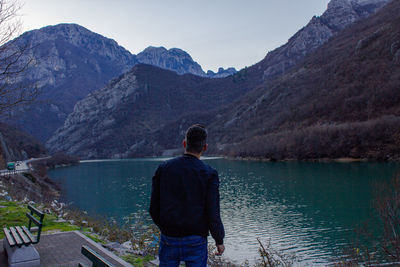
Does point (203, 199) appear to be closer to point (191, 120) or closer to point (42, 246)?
point (42, 246)

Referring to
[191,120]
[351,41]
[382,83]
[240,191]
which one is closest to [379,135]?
A: [382,83]

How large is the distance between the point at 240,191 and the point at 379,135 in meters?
44.9

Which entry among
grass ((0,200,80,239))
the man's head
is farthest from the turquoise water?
the man's head

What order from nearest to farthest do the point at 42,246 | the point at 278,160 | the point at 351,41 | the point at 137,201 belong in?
1. the point at 42,246
2. the point at 137,201
3. the point at 278,160
4. the point at 351,41

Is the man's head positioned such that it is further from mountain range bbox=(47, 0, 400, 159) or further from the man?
mountain range bbox=(47, 0, 400, 159)

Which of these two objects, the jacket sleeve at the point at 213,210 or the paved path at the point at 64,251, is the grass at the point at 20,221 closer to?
the paved path at the point at 64,251

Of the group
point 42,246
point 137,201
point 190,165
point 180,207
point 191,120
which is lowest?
point 137,201

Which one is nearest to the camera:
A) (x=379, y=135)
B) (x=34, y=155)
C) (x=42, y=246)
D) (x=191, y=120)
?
(x=42, y=246)

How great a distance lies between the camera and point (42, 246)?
8516mm

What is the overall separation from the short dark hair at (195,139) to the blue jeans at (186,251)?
986 mm

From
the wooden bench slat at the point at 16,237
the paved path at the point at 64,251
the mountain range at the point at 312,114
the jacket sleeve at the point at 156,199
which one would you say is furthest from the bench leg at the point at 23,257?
the mountain range at the point at 312,114

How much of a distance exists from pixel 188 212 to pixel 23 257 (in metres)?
4.76

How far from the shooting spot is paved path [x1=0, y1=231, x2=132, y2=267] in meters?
7.14

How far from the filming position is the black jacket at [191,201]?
3686mm
